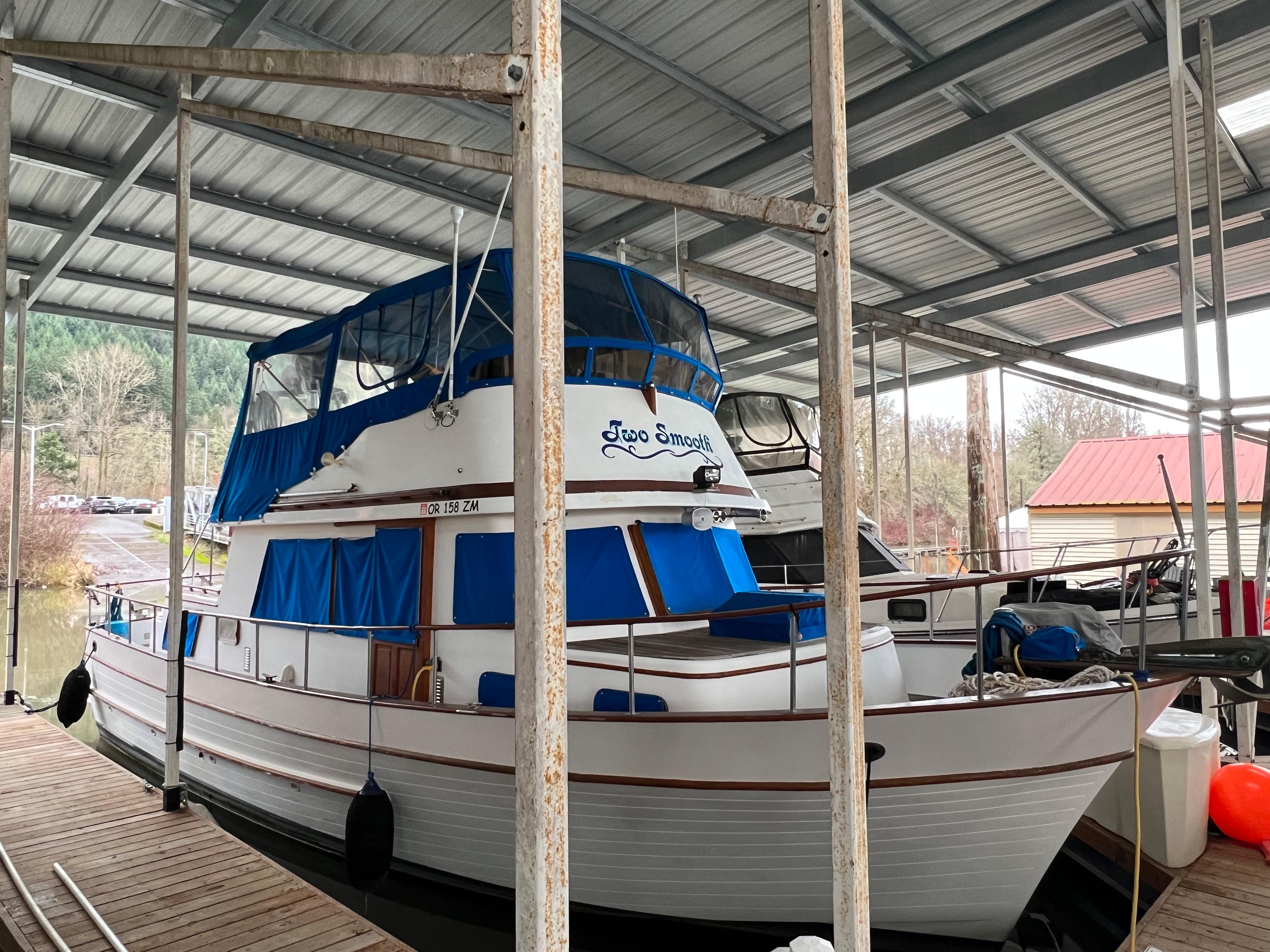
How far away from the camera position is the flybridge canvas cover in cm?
541

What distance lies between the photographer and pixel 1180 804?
444cm

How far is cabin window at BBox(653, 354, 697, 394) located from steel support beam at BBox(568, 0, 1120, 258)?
2.27 m

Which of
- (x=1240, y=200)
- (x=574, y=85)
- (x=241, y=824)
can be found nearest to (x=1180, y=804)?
(x=241, y=824)

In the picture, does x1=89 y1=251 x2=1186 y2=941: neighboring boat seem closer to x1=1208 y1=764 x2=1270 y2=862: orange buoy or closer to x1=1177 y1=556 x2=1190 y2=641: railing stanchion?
x1=1177 y1=556 x2=1190 y2=641: railing stanchion

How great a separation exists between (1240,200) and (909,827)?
360 inches

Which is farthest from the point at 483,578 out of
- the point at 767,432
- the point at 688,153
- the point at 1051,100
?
the point at 767,432

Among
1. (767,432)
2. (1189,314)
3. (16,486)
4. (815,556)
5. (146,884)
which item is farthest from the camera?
(767,432)

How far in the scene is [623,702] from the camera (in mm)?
4324

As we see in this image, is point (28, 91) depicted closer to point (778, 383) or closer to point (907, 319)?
point (907, 319)

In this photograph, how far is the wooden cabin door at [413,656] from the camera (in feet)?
17.0

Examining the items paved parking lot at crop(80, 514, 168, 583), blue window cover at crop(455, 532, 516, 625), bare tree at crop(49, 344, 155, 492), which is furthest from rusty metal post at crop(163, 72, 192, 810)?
bare tree at crop(49, 344, 155, 492)

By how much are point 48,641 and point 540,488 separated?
22007mm

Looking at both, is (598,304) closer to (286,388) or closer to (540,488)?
(286,388)

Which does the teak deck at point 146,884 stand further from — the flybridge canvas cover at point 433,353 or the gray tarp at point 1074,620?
the gray tarp at point 1074,620
